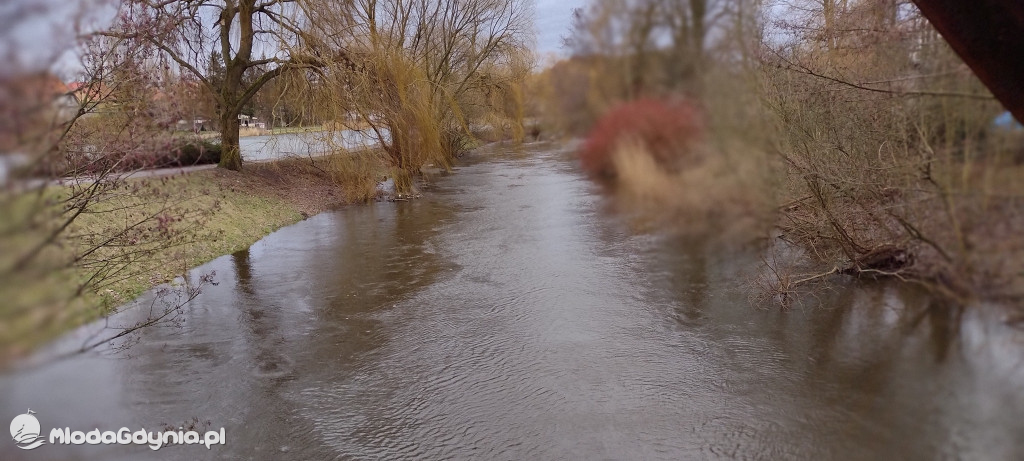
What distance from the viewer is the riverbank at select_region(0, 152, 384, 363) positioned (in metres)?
1.25

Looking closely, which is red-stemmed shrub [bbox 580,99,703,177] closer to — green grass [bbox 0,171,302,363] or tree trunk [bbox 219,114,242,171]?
green grass [bbox 0,171,302,363]

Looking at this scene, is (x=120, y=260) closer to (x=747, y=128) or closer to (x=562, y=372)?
(x=562, y=372)

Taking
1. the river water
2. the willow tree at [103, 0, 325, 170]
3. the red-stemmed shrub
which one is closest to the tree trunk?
the willow tree at [103, 0, 325, 170]

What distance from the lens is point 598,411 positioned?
5.94 m

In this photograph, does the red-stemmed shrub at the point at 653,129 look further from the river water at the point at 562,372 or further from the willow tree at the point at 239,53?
the willow tree at the point at 239,53

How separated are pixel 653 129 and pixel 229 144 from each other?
62.7 feet

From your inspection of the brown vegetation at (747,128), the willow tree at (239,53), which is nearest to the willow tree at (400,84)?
the willow tree at (239,53)

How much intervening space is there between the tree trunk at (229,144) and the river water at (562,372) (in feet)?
31.4

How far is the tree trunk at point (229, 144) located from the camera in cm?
1822

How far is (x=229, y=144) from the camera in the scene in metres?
18.3

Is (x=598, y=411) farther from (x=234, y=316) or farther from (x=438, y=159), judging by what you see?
(x=438, y=159)

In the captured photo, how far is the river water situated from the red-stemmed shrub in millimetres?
1491

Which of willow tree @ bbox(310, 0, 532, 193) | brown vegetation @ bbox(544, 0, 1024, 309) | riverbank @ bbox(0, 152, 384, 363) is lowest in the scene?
riverbank @ bbox(0, 152, 384, 363)

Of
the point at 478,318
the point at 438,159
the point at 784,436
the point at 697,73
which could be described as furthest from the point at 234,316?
the point at 438,159
